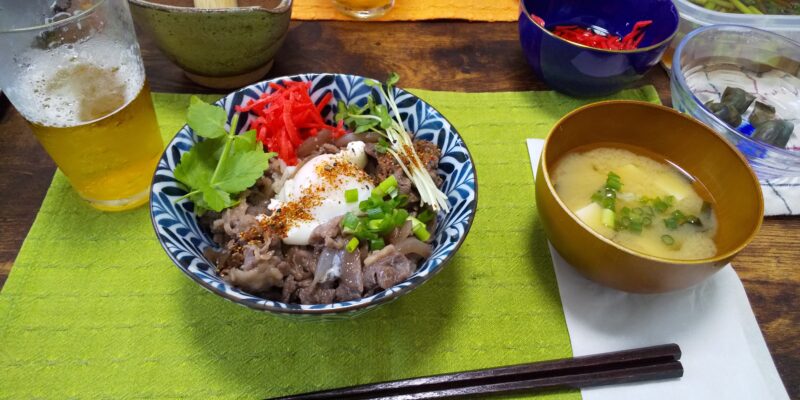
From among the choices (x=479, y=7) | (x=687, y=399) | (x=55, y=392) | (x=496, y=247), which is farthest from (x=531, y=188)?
(x=55, y=392)

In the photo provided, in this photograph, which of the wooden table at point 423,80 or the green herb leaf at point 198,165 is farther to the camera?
the wooden table at point 423,80

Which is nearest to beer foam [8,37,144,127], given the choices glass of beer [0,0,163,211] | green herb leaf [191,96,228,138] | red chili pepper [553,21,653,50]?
glass of beer [0,0,163,211]

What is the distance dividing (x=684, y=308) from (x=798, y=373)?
0.31 m

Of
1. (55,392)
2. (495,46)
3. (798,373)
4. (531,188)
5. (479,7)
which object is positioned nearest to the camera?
(55,392)

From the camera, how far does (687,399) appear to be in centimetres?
132

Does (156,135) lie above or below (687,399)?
above

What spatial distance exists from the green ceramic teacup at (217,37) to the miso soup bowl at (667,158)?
110 cm

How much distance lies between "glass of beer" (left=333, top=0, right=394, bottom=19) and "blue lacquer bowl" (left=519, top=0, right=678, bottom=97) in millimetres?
681

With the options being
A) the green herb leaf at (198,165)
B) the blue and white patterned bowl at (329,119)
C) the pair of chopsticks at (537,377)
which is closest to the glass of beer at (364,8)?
the blue and white patterned bowl at (329,119)

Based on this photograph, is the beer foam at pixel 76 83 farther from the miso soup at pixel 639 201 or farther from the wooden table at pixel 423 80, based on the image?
the miso soup at pixel 639 201

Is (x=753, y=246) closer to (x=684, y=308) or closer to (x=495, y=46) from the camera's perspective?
(x=684, y=308)

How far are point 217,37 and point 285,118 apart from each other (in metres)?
0.52

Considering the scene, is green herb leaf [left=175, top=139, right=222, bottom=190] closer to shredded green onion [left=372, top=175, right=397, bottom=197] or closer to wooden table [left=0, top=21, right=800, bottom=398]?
shredded green onion [left=372, top=175, right=397, bottom=197]

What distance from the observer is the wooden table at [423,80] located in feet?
5.10
